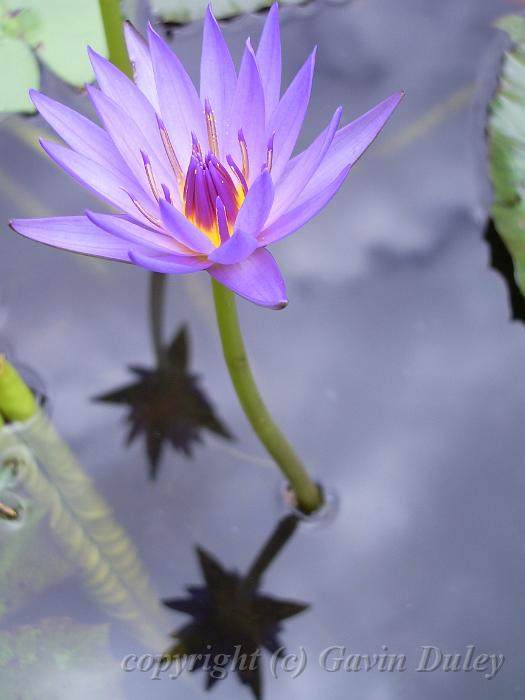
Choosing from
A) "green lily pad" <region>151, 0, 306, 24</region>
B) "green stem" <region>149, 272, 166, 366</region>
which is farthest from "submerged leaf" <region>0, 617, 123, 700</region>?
"green lily pad" <region>151, 0, 306, 24</region>

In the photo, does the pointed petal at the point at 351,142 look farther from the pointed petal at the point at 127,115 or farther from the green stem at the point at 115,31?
the green stem at the point at 115,31

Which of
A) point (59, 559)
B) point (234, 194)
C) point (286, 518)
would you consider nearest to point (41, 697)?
point (59, 559)

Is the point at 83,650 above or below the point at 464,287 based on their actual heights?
below

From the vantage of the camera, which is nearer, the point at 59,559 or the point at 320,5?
the point at 59,559

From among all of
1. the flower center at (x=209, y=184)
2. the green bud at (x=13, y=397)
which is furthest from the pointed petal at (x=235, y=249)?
the green bud at (x=13, y=397)

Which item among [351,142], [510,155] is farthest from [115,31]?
[510,155]

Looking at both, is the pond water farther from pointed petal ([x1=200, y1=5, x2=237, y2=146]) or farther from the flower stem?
pointed petal ([x1=200, y1=5, x2=237, y2=146])

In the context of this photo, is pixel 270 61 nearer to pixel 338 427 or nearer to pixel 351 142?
pixel 351 142

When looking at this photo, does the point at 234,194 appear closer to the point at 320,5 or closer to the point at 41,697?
the point at 41,697
